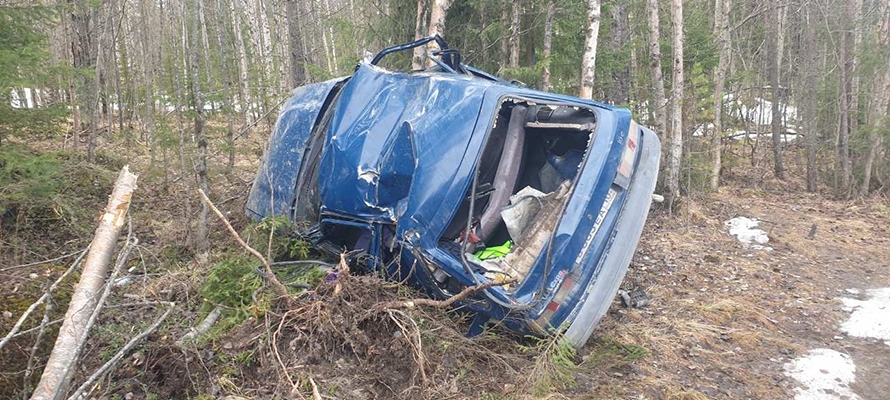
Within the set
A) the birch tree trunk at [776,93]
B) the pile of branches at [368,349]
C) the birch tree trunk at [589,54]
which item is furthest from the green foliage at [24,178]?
the birch tree trunk at [776,93]

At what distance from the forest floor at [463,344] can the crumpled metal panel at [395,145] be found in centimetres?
63

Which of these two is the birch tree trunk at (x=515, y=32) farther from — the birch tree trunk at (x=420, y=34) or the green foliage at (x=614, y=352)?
the green foliage at (x=614, y=352)

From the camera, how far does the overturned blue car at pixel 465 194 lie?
3475 millimetres

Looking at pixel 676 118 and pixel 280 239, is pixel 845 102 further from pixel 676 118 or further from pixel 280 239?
pixel 280 239

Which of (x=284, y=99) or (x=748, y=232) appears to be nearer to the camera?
(x=748, y=232)

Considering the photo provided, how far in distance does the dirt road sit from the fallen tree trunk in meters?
2.94

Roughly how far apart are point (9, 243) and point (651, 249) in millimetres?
7216

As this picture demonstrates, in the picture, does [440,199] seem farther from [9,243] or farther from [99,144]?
[99,144]

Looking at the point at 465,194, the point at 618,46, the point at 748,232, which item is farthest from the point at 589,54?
the point at 465,194

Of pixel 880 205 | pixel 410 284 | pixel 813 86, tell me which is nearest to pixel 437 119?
pixel 410 284

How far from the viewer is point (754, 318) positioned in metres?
4.83

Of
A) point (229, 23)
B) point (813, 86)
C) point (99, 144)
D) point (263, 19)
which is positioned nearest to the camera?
point (99, 144)

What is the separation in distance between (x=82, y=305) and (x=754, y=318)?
16.9ft

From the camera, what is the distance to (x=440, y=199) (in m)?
3.57
